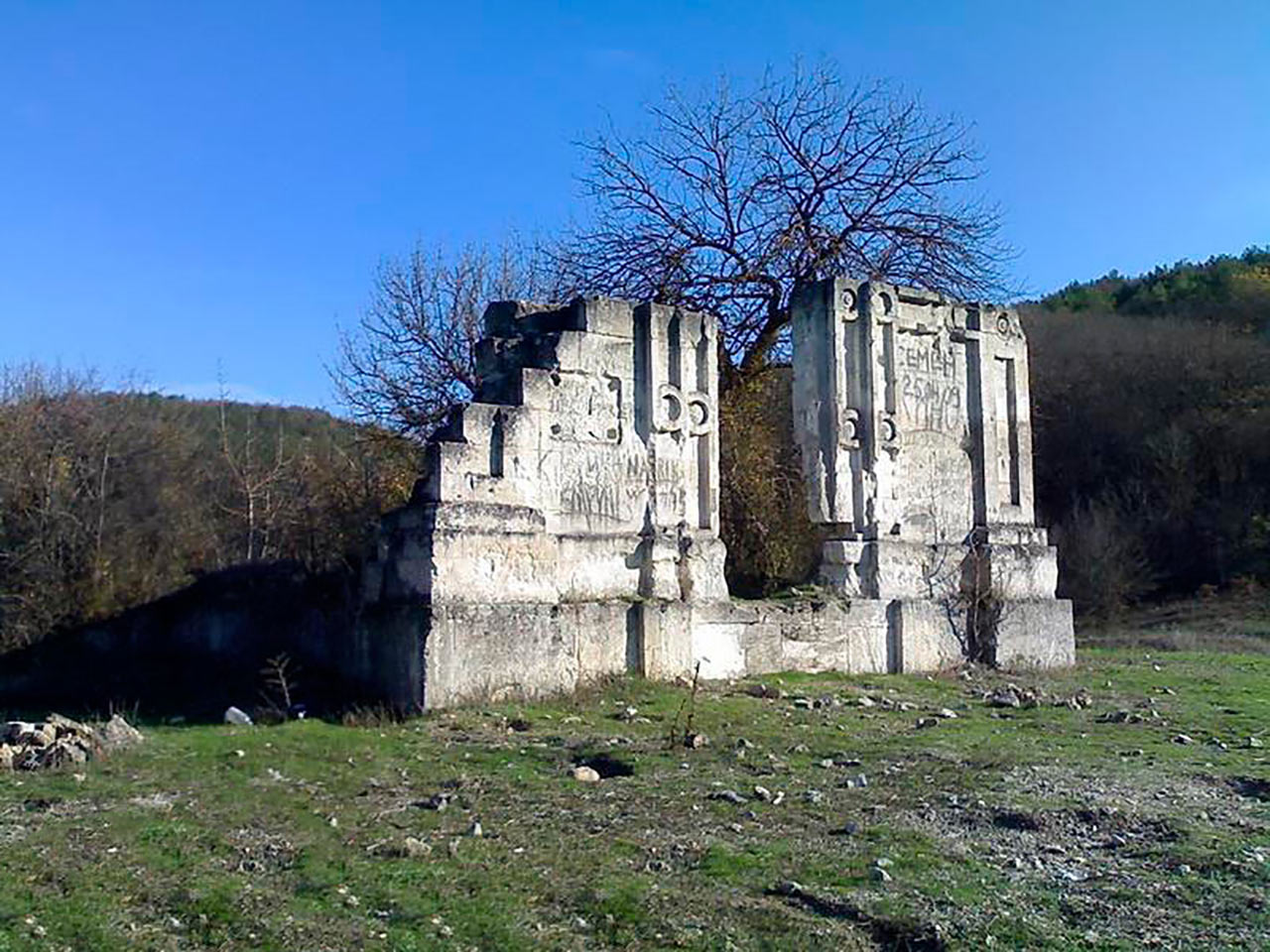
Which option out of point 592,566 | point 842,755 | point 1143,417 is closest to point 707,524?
point 592,566

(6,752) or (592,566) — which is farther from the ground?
(592,566)

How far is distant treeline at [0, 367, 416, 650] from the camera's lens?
48.8ft

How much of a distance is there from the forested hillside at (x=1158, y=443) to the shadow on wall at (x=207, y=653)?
20.6 metres

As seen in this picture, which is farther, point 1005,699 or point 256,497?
point 256,497

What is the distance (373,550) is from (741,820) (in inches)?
197

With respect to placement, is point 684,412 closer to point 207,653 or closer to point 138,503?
point 207,653

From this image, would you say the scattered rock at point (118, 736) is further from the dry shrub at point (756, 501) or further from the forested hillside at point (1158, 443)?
the forested hillside at point (1158, 443)

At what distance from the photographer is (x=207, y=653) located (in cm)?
1239

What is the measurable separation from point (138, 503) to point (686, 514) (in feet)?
28.8

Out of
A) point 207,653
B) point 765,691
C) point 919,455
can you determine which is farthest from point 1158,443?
point 207,653

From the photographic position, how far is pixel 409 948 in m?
4.52

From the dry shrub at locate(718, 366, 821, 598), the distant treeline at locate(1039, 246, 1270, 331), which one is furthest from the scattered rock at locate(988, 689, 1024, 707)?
the distant treeline at locate(1039, 246, 1270, 331)

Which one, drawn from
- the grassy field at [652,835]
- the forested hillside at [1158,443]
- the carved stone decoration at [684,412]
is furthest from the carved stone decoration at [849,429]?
the forested hillside at [1158,443]

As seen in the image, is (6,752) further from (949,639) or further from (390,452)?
(390,452)
